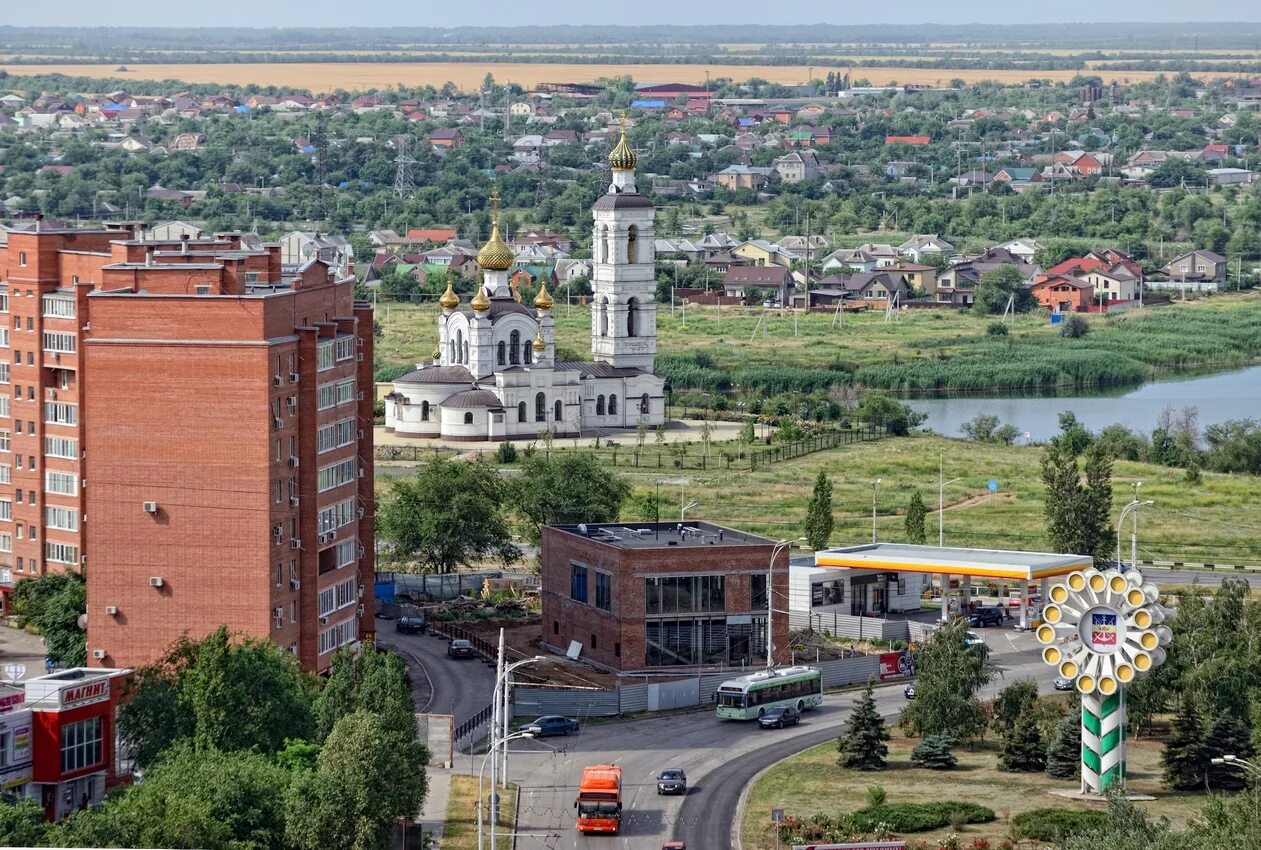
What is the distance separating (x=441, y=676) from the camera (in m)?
54.3

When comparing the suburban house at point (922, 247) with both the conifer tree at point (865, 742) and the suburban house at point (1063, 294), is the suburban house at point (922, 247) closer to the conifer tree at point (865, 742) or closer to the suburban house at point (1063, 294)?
the suburban house at point (1063, 294)

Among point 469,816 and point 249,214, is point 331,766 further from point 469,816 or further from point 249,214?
point 249,214

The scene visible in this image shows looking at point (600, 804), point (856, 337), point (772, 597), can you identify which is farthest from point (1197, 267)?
point (600, 804)

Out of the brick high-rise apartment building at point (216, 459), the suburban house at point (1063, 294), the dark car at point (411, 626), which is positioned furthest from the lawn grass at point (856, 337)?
the brick high-rise apartment building at point (216, 459)

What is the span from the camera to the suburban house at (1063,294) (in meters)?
139

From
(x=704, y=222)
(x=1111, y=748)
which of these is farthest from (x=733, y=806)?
(x=704, y=222)

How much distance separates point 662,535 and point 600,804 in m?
14.8

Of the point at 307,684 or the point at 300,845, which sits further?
the point at 307,684

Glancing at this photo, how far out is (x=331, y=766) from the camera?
39.5 metres

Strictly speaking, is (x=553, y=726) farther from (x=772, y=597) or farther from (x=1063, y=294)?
(x=1063, y=294)

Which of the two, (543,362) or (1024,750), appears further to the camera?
(543,362)

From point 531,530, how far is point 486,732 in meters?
19.5

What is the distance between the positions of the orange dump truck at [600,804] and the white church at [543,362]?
48.4 meters

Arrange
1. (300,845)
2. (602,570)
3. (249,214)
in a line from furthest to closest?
(249,214), (602,570), (300,845)
